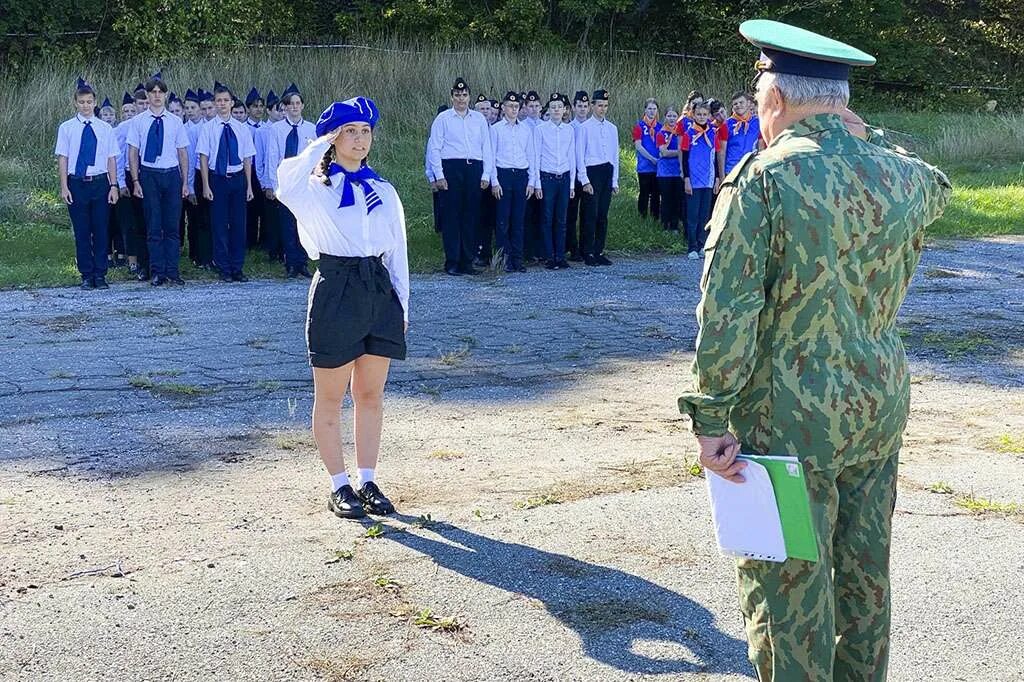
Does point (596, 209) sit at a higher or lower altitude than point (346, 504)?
higher

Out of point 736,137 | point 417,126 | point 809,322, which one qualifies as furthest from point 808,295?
point 417,126

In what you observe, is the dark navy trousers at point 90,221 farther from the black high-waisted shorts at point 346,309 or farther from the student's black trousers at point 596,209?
the black high-waisted shorts at point 346,309

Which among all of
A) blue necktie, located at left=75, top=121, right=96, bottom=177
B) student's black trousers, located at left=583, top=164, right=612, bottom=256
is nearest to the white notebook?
blue necktie, located at left=75, top=121, right=96, bottom=177

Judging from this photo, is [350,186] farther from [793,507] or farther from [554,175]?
[554,175]

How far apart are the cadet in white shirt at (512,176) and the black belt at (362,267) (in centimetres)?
923

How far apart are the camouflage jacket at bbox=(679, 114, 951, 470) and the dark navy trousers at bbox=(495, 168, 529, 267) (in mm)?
12043

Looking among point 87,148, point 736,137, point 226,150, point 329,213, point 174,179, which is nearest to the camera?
point 329,213

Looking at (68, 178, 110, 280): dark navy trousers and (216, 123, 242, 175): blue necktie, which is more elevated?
(216, 123, 242, 175): blue necktie

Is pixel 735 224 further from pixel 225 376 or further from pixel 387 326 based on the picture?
pixel 225 376

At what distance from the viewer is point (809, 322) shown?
3.28 m

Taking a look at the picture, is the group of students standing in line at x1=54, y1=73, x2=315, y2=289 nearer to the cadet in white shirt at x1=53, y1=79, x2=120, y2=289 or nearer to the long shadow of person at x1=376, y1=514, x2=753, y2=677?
the cadet in white shirt at x1=53, y1=79, x2=120, y2=289

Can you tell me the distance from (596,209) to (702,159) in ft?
5.40

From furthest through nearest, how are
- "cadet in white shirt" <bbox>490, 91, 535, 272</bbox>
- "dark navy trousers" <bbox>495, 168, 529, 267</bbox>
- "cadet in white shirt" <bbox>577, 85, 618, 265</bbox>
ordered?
"cadet in white shirt" <bbox>577, 85, 618, 265</bbox>
"dark navy trousers" <bbox>495, 168, 529, 267</bbox>
"cadet in white shirt" <bbox>490, 91, 535, 272</bbox>

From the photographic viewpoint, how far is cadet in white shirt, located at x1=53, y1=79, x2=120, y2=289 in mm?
13352
